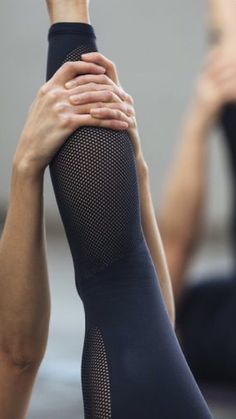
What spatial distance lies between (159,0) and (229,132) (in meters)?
5.59

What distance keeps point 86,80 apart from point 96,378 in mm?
365

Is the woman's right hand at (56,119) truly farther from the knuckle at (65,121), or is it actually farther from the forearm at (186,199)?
the forearm at (186,199)

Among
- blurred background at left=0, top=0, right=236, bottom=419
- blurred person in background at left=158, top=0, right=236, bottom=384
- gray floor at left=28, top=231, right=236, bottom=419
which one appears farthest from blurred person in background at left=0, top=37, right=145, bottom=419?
blurred background at left=0, top=0, right=236, bottom=419

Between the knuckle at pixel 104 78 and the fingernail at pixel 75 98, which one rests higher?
the knuckle at pixel 104 78

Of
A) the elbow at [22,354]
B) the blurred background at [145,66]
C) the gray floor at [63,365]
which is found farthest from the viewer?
the blurred background at [145,66]

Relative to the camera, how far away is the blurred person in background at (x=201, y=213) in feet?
5.67

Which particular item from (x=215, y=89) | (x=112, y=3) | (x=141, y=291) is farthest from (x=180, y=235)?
(x=112, y=3)

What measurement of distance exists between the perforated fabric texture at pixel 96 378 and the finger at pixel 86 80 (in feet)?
0.98

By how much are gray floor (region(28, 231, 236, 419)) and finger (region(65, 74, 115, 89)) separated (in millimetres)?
1074

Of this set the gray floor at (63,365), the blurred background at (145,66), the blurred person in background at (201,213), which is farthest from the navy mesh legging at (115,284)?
the blurred background at (145,66)

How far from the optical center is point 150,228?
4.35 ft

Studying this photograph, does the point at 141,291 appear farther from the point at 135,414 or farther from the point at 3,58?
the point at 3,58

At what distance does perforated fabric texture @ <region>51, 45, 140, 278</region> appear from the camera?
1166mm

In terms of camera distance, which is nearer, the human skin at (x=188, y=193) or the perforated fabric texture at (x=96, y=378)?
the perforated fabric texture at (x=96, y=378)
